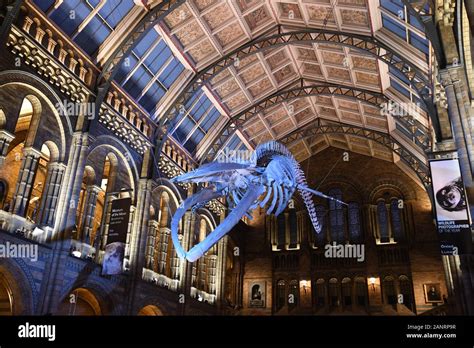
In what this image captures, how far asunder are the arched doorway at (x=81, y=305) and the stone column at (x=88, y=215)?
2.26 metres

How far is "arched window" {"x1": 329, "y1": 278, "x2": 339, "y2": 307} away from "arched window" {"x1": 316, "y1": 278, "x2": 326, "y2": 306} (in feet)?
1.36

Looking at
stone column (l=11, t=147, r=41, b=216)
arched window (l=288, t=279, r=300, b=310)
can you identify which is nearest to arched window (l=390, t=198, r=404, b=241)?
arched window (l=288, t=279, r=300, b=310)

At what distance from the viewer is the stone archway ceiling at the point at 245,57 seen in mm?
19094

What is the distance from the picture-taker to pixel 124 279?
20141mm

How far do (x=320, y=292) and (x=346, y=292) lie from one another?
177cm

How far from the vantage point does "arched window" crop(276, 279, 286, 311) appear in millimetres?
30688

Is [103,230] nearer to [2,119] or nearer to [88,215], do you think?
[88,215]

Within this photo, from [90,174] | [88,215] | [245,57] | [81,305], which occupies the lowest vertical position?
[81,305]

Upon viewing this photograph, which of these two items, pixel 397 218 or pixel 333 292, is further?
pixel 397 218

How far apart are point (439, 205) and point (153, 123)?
15.7 metres

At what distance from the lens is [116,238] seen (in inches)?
708

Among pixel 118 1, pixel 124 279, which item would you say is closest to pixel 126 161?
pixel 124 279

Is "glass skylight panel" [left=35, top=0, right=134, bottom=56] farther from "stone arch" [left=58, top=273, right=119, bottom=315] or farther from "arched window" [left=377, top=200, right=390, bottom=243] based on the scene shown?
"arched window" [left=377, top=200, right=390, bottom=243]

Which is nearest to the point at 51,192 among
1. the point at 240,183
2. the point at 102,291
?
the point at 102,291
